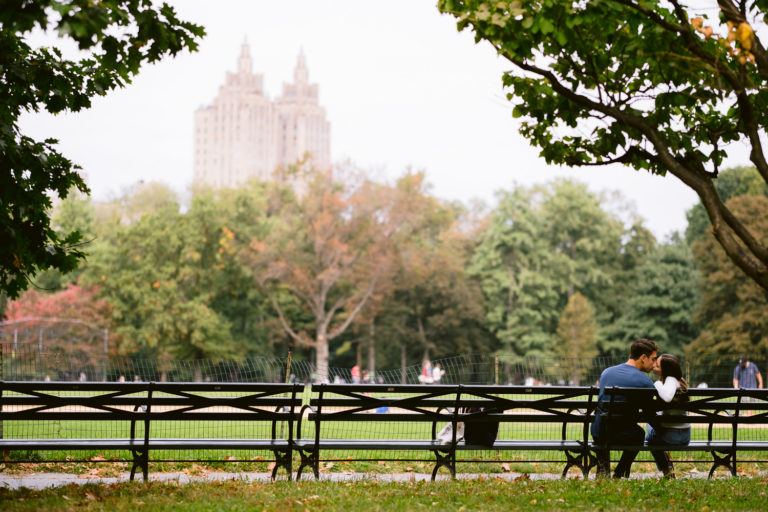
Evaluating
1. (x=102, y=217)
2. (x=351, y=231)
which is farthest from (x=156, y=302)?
(x=102, y=217)

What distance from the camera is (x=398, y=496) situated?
8383 millimetres

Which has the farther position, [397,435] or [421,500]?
[397,435]

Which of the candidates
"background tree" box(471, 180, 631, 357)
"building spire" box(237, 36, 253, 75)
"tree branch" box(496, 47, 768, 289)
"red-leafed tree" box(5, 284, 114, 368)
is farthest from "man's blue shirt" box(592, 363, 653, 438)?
"building spire" box(237, 36, 253, 75)

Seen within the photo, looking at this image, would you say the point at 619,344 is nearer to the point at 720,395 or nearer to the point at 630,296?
the point at 630,296

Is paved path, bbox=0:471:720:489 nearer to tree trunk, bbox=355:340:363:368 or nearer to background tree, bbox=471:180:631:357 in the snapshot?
background tree, bbox=471:180:631:357

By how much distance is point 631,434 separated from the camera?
1010 centimetres

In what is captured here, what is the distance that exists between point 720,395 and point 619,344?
179ft

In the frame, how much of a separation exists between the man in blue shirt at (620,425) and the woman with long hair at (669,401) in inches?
6.0

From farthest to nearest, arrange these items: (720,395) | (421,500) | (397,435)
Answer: (397,435)
(720,395)
(421,500)

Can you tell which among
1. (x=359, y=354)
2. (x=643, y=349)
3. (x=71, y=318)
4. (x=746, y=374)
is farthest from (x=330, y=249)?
(x=643, y=349)

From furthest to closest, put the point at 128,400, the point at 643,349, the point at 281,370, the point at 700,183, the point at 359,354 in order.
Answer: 1. the point at 359,354
2. the point at 281,370
3. the point at 643,349
4. the point at 128,400
5. the point at 700,183

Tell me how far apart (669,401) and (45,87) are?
273 inches

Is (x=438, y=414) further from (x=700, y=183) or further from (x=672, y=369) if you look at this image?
(x=700, y=183)

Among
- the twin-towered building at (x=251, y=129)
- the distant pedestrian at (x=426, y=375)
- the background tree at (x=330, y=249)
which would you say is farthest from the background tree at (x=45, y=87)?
the twin-towered building at (x=251, y=129)
